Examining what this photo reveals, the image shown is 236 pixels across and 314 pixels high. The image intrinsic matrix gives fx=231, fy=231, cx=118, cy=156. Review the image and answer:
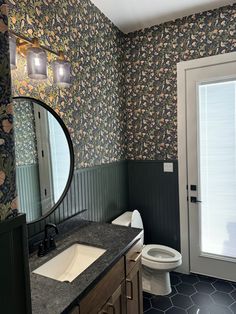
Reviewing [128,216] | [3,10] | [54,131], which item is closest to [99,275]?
[54,131]

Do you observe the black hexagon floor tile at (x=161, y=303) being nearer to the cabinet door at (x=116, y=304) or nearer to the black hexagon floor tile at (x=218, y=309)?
the black hexagon floor tile at (x=218, y=309)

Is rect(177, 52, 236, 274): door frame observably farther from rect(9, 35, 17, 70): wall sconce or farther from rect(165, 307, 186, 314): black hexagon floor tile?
rect(9, 35, 17, 70): wall sconce

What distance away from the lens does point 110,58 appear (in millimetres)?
2504

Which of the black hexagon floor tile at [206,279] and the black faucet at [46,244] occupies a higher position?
the black faucet at [46,244]

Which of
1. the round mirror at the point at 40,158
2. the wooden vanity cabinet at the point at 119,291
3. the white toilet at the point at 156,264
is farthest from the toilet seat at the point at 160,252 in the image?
the round mirror at the point at 40,158

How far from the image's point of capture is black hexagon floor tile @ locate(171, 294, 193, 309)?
2098mm

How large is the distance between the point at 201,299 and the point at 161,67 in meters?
2.40

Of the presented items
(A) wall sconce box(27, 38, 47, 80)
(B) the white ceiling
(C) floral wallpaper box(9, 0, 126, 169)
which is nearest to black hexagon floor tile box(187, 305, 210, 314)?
(C) floral wallpaper box(9, 0, 126, 169)

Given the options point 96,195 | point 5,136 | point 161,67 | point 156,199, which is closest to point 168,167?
point 156,199

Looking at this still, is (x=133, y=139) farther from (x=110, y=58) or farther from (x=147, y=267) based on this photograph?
(x=147, y=267)

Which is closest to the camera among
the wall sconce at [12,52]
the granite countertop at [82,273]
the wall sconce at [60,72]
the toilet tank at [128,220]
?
the granite countertop at [82,273]

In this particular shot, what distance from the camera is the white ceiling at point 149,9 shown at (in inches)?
85.5

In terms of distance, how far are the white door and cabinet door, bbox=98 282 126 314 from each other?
1.34m

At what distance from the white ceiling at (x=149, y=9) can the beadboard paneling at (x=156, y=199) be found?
5.10 ft
